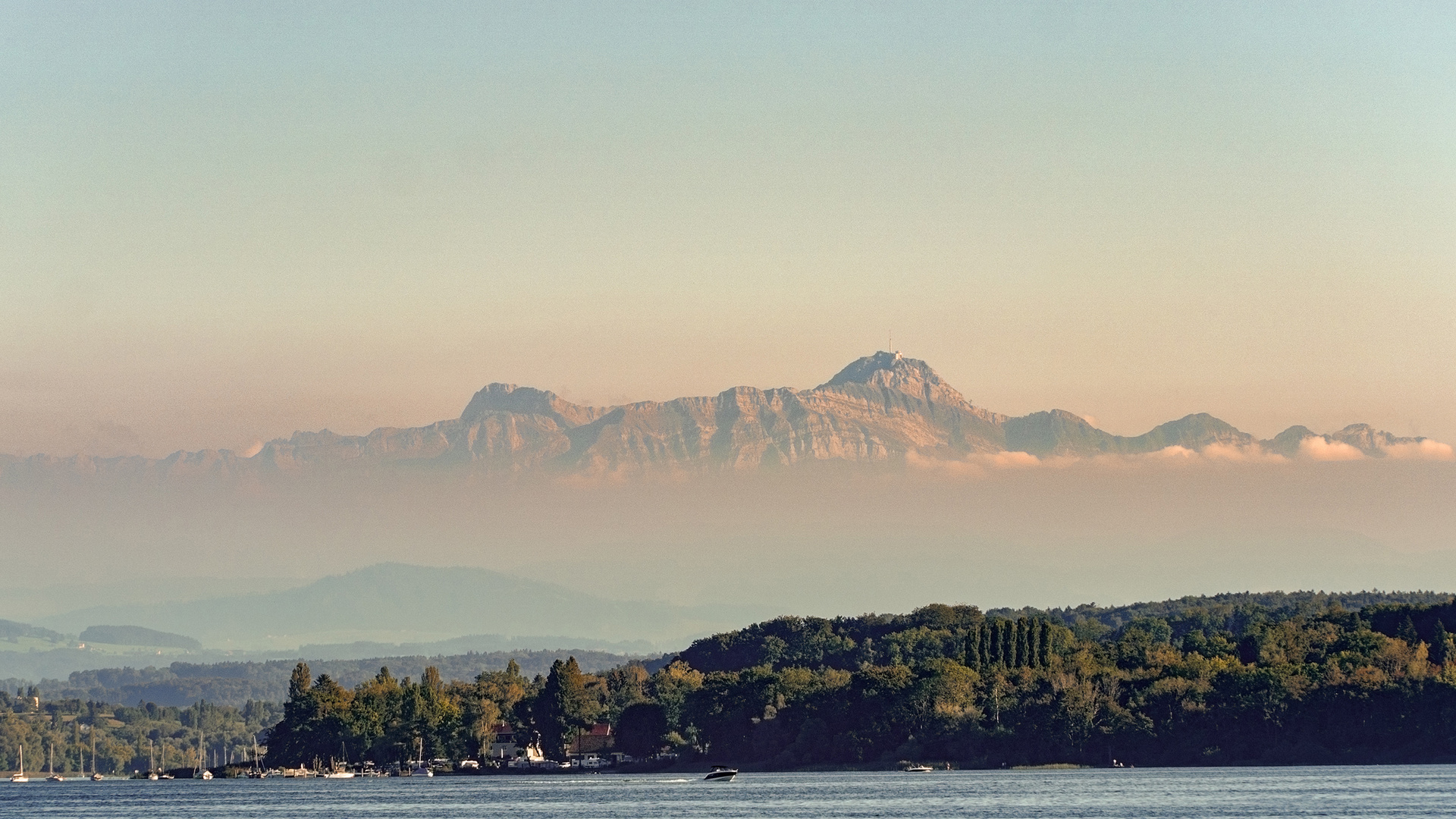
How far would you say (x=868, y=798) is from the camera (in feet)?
441

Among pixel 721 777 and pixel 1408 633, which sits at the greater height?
pixel 1408 633

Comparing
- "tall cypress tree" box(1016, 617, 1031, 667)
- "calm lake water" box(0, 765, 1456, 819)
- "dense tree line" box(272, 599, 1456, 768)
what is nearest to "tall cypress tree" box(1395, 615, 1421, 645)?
"dense tree line" box(272, 599, 1456, 768)

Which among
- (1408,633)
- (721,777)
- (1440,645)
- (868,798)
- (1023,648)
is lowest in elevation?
(868,798)

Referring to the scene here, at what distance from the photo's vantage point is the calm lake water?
116 metres

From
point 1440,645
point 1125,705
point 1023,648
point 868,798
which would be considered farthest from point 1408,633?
point 868,798

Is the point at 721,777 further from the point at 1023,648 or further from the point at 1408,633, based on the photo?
the point at 1408,633

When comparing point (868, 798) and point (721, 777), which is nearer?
point (868, 798)

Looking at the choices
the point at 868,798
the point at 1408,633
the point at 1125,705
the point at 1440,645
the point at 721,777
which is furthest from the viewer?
the point at 1408,633

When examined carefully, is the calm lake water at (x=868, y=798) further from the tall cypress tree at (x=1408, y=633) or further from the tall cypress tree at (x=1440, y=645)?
the tall cypress tree at (x=1408, y=633)

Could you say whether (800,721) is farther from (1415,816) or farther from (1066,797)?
(1415,816)

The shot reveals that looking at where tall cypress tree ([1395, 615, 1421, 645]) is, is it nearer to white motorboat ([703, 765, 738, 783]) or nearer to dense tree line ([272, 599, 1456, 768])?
dense tree line ([272, 599, 1456, 768])

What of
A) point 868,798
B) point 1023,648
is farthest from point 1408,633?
point 868,798

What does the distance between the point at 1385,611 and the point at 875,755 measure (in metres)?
56.4

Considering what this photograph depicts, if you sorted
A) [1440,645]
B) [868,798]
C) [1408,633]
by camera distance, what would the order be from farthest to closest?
[1408,633] → [1440,645] → [868,798]
